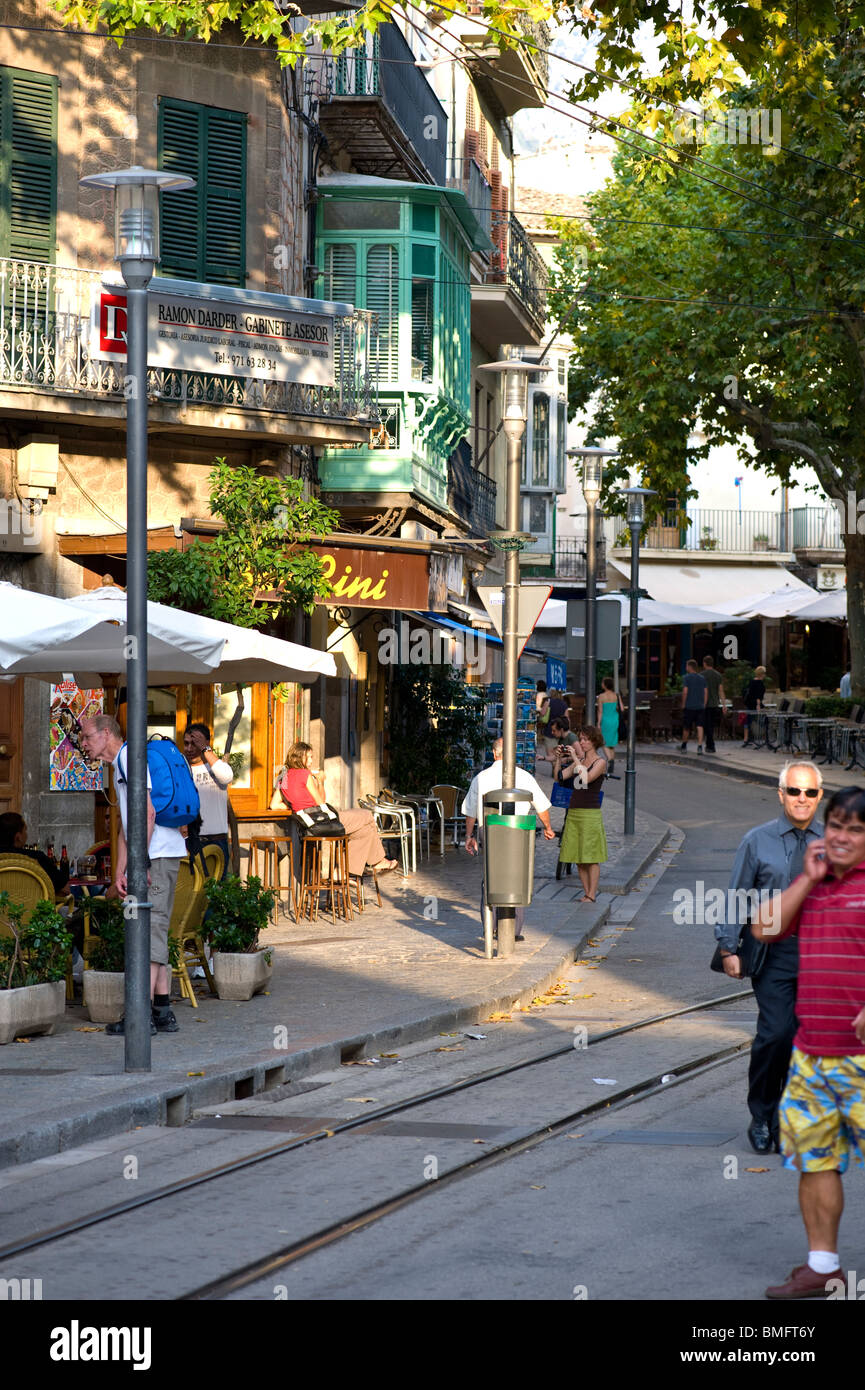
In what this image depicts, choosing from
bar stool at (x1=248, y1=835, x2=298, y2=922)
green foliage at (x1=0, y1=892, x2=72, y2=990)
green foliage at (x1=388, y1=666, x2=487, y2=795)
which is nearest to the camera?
green foliage at (x1=0, y1=892, x2=72, y2=990)

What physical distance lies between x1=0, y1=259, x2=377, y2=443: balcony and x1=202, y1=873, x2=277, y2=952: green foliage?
5.99 m

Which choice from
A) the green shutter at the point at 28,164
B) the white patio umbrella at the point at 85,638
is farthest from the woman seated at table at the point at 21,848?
the green shutter at the point at 28,164

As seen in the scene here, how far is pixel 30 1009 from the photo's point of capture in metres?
10.7

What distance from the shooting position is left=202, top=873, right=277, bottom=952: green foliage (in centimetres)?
1227

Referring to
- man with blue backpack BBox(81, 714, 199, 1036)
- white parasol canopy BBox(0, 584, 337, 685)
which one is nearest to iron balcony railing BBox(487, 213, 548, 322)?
white parasol canopy BBox(0, 584, 337, 685)

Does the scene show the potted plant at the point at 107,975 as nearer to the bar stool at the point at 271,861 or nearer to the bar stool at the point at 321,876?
the bar stool at the point at 321,876

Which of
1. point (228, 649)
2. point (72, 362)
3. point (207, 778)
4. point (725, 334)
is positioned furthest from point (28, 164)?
point (725, 334)

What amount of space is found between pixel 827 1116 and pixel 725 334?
29.6m

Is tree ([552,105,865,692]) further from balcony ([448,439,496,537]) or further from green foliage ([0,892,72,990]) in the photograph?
green foliage ([0,892,72,990])

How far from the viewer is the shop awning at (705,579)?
57281 millimetres

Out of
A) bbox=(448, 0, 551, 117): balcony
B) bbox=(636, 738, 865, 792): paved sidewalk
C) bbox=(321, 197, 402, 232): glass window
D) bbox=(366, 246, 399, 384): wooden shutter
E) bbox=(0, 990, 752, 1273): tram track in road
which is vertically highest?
bbox=(448, 0, 551, 117): balcony

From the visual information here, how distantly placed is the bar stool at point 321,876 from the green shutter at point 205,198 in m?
5.65

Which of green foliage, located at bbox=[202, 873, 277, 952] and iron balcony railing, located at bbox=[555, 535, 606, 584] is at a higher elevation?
iron balcony railing, located at bbox=[555, 535, 606, 584]
